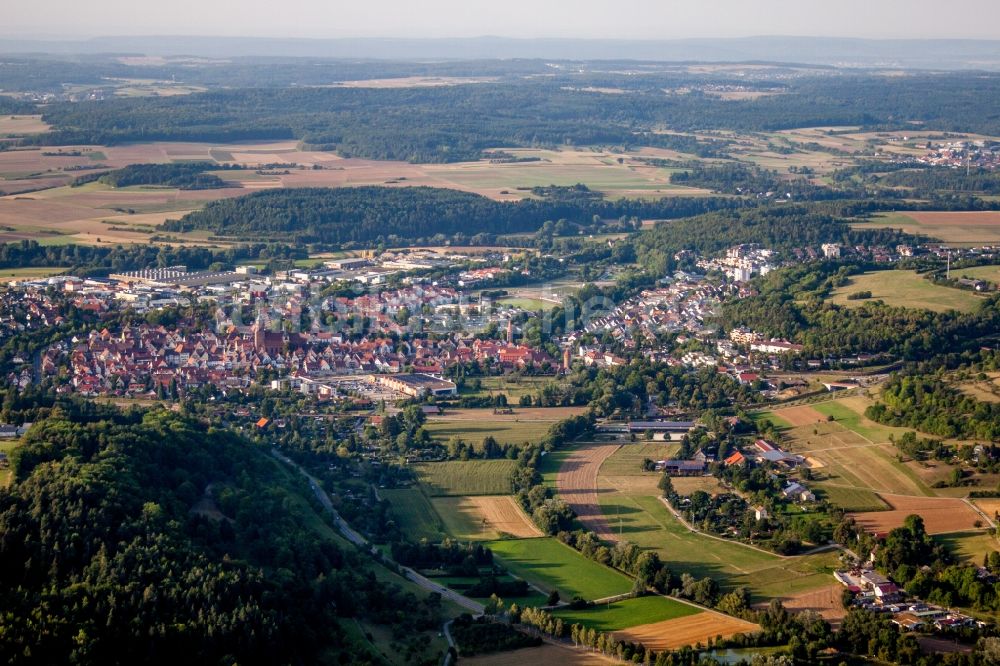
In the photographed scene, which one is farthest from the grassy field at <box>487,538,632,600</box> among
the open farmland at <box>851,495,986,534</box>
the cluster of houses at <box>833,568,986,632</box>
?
the open farmland at <box>851,495,986,534</box>

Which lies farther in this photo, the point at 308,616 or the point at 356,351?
the point at 356,351

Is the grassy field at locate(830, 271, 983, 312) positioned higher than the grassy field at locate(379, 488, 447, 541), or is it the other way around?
the grassy field at locate(830, 271, 983, 312)

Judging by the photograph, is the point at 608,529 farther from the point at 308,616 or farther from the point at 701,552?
the point at 308,616

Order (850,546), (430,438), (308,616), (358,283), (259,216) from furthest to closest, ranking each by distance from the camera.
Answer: (259,216) < (358,283) < (430,438) < (850,546) < (308,616)

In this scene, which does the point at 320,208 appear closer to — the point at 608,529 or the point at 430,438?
the point at 430,438

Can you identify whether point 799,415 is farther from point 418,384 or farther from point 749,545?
point 418,384

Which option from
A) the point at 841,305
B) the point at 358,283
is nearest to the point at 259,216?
the point at 358,283

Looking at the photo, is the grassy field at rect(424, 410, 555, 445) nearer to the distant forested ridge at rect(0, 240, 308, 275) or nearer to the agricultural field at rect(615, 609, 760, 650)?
the agricultural field at rect(615, 609, 760, 650)

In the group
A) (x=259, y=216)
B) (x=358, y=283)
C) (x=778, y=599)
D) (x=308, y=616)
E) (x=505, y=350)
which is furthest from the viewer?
(x=259, y=216)
